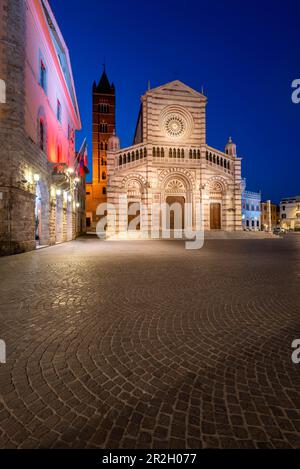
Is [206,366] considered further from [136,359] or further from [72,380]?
[72,380]

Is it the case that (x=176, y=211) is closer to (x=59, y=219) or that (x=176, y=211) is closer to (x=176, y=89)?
(x=59, y=219)

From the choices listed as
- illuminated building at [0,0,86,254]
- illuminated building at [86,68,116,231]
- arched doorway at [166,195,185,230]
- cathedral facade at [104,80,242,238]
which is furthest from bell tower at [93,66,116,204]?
illuminated building at [0,0,86,254]

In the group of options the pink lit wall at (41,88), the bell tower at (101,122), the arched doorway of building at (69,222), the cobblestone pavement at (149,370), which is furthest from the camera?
the bell tower at (101,122)

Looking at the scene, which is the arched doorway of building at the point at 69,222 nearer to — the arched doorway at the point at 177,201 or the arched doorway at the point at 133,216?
the arched doorway at the point at 133,216

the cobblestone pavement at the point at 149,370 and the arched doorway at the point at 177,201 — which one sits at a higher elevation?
the arched doorway at the point at 177,201

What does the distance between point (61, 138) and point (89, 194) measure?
31666mm

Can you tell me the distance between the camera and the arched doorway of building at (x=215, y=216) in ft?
103

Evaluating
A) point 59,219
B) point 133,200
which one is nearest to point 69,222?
point 59,219

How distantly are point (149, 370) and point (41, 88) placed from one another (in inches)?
759

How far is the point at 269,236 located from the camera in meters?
29.3

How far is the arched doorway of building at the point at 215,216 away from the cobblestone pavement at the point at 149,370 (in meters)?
26.6

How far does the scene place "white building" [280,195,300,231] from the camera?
73.9 m

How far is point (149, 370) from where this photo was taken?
2594 mm

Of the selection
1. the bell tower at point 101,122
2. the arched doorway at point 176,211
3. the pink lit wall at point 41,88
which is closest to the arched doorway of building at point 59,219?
the pink lit wall at point 41,88
